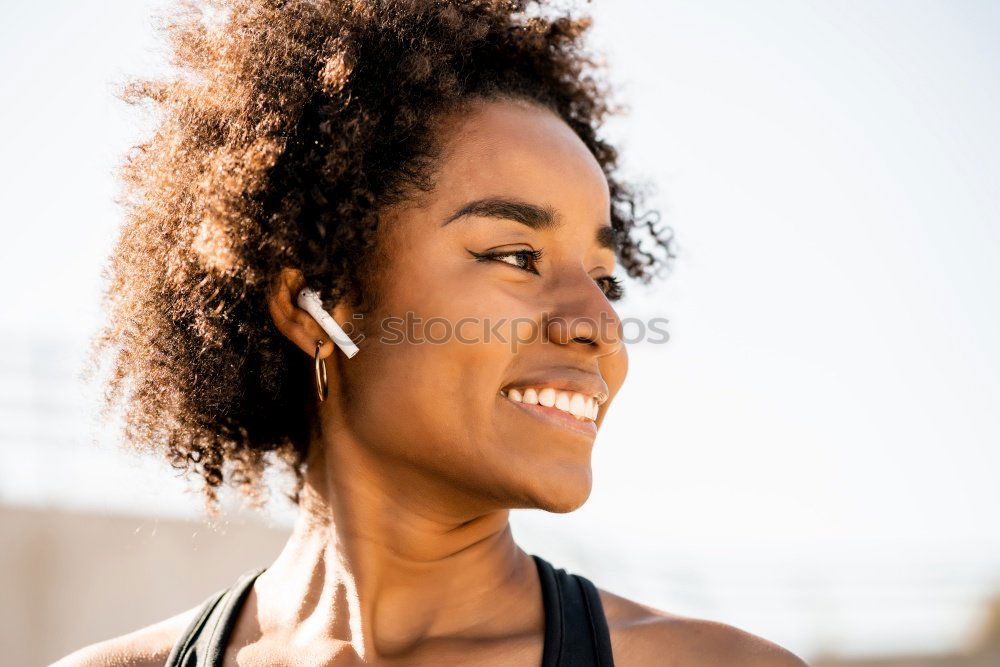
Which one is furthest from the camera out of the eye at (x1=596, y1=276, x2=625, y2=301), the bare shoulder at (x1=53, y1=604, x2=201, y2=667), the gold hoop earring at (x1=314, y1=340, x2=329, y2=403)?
the eye at (x1=596, y1=276, x2=625, y2=301)

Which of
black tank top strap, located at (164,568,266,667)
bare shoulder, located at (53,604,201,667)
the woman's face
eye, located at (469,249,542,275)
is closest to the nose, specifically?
the woman's face

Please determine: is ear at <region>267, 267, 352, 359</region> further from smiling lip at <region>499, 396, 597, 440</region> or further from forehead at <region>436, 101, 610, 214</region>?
smiling lip at <region>499, 396, 597, 440</region>

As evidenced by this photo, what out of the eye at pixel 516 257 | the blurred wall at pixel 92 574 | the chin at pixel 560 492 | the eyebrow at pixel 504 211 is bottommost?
the blurred wall at pixel 92 574

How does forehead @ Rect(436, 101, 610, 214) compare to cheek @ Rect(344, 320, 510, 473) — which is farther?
forehead @ Rect(436, 101, 610, 214)

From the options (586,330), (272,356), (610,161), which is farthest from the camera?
(610,161)

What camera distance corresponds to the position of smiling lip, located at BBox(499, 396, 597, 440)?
279 centimetres

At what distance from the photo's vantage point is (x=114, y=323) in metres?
3.57

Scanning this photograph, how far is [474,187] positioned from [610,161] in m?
1.22

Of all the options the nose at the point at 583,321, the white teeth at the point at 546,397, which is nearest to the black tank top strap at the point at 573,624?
the white teeth at the point at 546,397

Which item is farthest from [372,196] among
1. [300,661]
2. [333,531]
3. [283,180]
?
[300,661]

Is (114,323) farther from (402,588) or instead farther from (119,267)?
(402,588)

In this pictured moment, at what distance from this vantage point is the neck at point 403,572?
2945mm

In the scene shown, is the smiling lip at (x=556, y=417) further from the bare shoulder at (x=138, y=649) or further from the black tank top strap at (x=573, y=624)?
the bare shoulder at (x=138, y=649)

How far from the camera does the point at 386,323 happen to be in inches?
115
